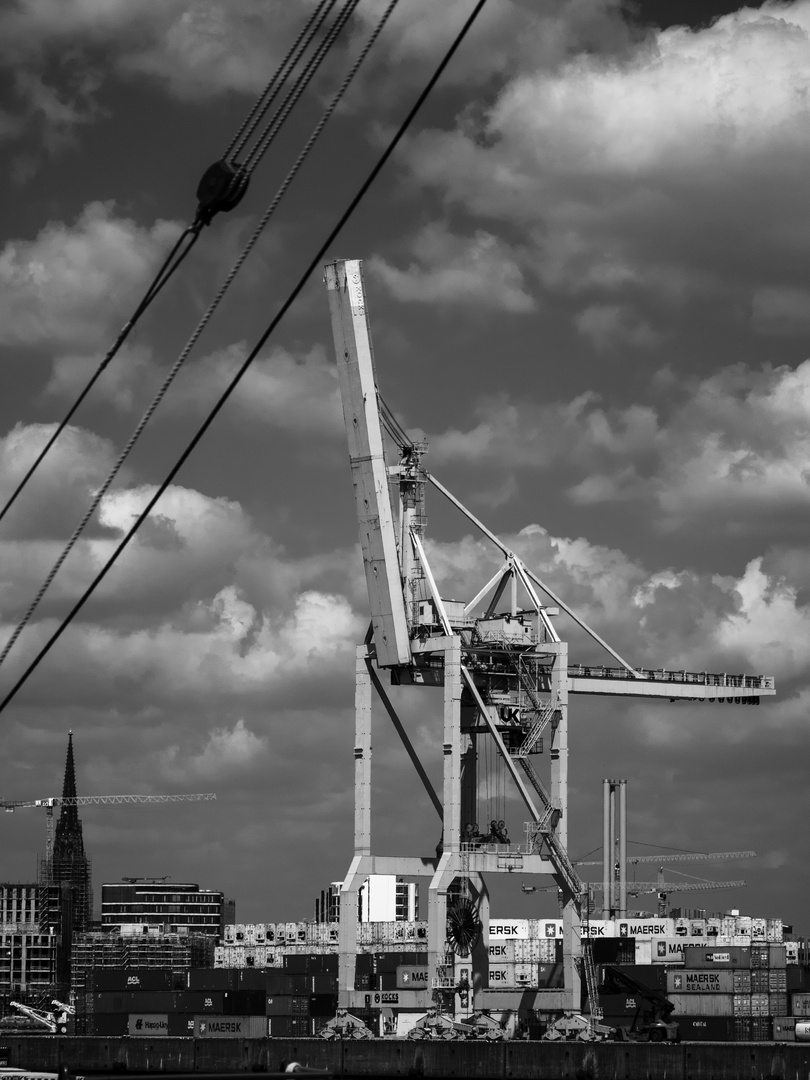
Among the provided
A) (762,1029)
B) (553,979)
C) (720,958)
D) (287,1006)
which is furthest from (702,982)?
(287,1006)

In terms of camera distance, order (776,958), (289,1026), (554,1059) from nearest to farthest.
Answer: (554,1059) < (776,958) < (289,1026)

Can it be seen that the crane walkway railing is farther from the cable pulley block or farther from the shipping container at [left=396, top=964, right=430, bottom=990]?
the cable pulley block

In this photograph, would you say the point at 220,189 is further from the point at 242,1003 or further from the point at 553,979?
the point at 242,1003

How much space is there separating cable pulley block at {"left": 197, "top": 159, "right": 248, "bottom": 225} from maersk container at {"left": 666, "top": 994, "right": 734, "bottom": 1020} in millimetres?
60828

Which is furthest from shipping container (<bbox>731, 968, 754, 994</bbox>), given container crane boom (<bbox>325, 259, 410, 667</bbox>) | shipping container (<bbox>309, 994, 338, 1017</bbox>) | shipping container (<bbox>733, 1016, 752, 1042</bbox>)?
container crane boom (<bbox>325, 259, 410, 667</bbox>)

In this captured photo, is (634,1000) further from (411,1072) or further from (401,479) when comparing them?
(401,479)

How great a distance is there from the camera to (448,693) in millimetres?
58719

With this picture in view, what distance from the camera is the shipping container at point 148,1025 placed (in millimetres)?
82188

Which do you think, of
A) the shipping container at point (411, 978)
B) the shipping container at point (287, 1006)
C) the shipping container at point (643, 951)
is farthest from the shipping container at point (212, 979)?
the shipping container at point (643, 951)

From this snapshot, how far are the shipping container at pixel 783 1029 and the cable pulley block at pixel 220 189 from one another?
197 ft

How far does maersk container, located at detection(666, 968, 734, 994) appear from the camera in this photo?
7094 centimetres

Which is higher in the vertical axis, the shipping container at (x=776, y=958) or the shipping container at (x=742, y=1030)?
the shipping container at (x=776, y=958)

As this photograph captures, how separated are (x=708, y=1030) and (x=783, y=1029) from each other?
301 cm

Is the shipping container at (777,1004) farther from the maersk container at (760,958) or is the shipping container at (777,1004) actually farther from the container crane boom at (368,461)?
the container crane boom at (368,461)
